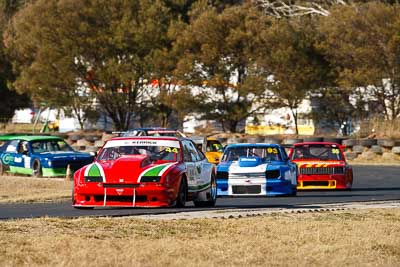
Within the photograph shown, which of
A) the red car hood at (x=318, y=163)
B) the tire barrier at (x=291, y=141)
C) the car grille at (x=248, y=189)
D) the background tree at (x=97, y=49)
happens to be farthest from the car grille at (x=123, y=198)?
the background tree at (x=97, y=49)

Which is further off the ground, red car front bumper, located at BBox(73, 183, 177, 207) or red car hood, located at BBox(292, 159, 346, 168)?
red car hood, located at BBox(292, 159, 346, 168)

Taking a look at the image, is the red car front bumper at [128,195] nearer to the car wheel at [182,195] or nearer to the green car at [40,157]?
the car wheel at [182,195]

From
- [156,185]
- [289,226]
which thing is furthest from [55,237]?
[156,185]

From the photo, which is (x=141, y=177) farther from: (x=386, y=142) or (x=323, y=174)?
(x=386, y=142)

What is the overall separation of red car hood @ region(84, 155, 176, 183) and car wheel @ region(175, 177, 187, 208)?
0.38m

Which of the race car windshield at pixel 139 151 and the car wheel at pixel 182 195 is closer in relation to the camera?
the car wheel at pixel 182 195

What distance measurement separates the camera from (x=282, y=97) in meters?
48.9

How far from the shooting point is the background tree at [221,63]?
162ft

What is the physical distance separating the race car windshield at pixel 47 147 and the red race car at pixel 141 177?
12878mm

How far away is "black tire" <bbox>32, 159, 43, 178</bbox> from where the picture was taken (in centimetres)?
3056

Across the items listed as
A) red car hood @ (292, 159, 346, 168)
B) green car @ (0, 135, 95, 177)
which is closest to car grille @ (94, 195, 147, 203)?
red car hood @ (292, 159, 346, 168)

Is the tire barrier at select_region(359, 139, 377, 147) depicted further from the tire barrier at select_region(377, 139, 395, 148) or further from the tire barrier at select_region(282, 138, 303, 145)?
the tire barrier at select_region(282, 138, 303, 145)

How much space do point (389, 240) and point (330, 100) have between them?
36325mm

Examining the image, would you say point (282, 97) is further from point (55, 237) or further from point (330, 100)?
point (55, 237)
